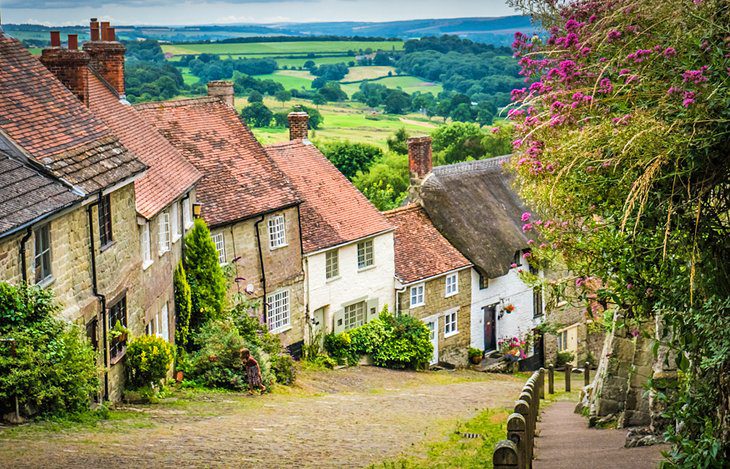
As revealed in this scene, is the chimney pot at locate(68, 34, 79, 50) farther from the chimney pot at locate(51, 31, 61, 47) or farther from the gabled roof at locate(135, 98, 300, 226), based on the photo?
the gabled roof at locate(135, 98, 300, 226)

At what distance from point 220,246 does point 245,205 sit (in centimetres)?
175

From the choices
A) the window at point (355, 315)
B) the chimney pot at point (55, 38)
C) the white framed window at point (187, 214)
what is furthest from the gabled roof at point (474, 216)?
the chimney pot at point (55, 38)

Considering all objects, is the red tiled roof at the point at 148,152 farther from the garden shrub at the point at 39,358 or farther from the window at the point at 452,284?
the window at the point at 452,284

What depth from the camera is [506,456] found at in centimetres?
1062

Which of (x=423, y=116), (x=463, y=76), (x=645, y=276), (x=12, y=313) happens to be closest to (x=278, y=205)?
(x=12, y=313)

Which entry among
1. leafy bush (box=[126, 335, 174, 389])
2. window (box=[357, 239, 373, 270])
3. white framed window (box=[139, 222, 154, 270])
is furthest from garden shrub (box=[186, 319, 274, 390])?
window (box=[357, 239, 373, 270])

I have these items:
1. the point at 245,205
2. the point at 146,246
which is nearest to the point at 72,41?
the point at 146,246

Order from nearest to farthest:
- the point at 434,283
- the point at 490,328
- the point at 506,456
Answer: the point at 506,456
the point at 434,283
the point at 490,328

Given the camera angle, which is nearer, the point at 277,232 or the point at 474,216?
the point at 277,232

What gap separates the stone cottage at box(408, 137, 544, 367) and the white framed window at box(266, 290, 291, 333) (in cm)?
1045

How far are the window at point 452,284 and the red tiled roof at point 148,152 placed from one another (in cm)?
1480

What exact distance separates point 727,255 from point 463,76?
472 feet

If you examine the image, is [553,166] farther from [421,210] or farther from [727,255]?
[421,210]

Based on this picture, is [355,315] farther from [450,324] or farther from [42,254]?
[42,254]
